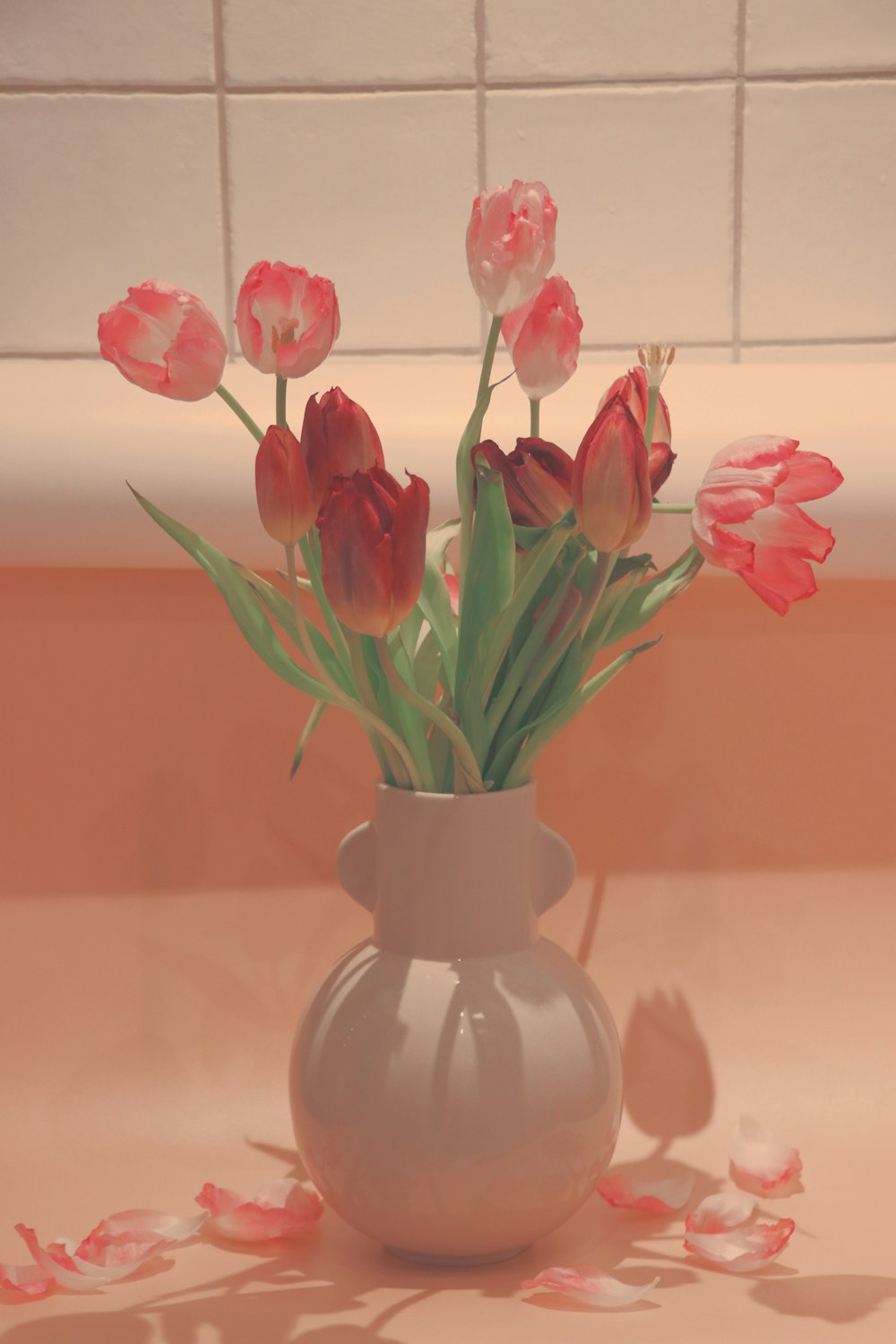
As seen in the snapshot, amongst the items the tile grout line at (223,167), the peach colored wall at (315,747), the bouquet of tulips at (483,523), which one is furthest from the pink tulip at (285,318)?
the tile grout line at (223,167)

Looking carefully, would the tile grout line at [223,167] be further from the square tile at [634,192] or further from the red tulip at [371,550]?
the red tulip at [371,550]

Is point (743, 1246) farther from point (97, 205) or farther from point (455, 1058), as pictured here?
point (97, 205)

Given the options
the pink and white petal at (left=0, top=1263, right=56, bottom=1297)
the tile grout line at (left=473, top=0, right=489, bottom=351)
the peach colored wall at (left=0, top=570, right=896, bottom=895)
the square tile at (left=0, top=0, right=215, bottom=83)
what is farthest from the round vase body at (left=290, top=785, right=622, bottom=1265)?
the square tile at (left=0, top=0, right=215, bottom=83)

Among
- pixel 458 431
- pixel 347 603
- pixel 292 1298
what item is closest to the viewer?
pixel 347 603

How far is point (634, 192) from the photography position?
0.86m

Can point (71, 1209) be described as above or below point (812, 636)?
below

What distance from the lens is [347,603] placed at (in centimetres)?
38

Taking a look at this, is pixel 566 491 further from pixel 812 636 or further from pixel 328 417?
pixel 812 636

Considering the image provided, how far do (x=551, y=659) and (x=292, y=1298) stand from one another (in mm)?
244

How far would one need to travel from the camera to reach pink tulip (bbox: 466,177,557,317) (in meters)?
0.41

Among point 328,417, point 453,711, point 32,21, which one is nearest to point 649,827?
point 453,711

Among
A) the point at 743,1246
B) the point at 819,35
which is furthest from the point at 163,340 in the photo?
the point at 819,35

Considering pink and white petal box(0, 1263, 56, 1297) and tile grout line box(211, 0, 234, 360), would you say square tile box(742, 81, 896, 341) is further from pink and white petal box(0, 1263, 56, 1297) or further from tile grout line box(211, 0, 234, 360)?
pink and white petal box(0, 1263, 56, 1297)

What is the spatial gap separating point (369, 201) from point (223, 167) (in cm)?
10
